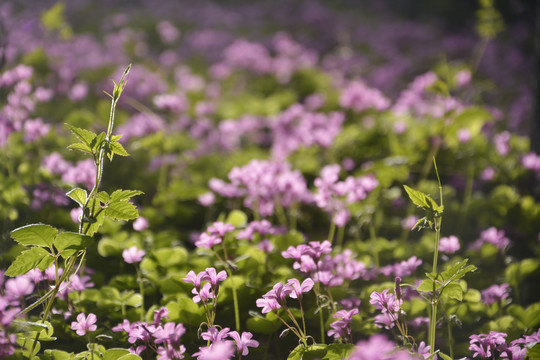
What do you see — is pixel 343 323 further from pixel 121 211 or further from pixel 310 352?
pixel 121 211

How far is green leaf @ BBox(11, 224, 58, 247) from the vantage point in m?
1.03

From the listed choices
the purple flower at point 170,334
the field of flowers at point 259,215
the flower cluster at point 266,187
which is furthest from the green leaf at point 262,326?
the flower cluster at point 266,187

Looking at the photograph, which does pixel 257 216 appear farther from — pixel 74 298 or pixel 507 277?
pixel 507 277

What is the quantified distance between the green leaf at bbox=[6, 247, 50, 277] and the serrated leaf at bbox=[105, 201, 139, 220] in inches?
7.5

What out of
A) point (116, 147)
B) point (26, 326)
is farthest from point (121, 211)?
point (26, 326)

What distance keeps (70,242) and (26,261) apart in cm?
12

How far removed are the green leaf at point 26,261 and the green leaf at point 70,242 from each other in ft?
0.19

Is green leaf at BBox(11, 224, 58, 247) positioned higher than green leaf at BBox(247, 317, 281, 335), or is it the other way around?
green leaf at BBox(11, 224, 58, 247)

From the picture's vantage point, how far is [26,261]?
1081 millimetres

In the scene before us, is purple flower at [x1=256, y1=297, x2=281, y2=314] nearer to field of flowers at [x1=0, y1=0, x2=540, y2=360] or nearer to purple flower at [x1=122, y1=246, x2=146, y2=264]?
field of flowers at [x1=0, y1=0, x2=540, y2=360]

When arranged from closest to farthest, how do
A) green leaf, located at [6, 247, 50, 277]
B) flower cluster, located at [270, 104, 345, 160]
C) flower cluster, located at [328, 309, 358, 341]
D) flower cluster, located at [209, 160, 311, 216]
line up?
1. green leaf, located at [6, 247, 50, 277]
2. flower cluster, located at [328, 309, 358, 341]
3. flower cluster, located at [209, 160, 311, 216]
4. flower cluster, located at [270, 104, 345, 160]

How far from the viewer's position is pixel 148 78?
13.5 feet

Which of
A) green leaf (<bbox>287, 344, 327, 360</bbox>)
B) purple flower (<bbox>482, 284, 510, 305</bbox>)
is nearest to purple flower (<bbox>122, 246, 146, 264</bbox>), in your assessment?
green leaf (<bbox>287, 344, 327, 360</bbox>)

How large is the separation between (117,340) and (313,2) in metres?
10.0
